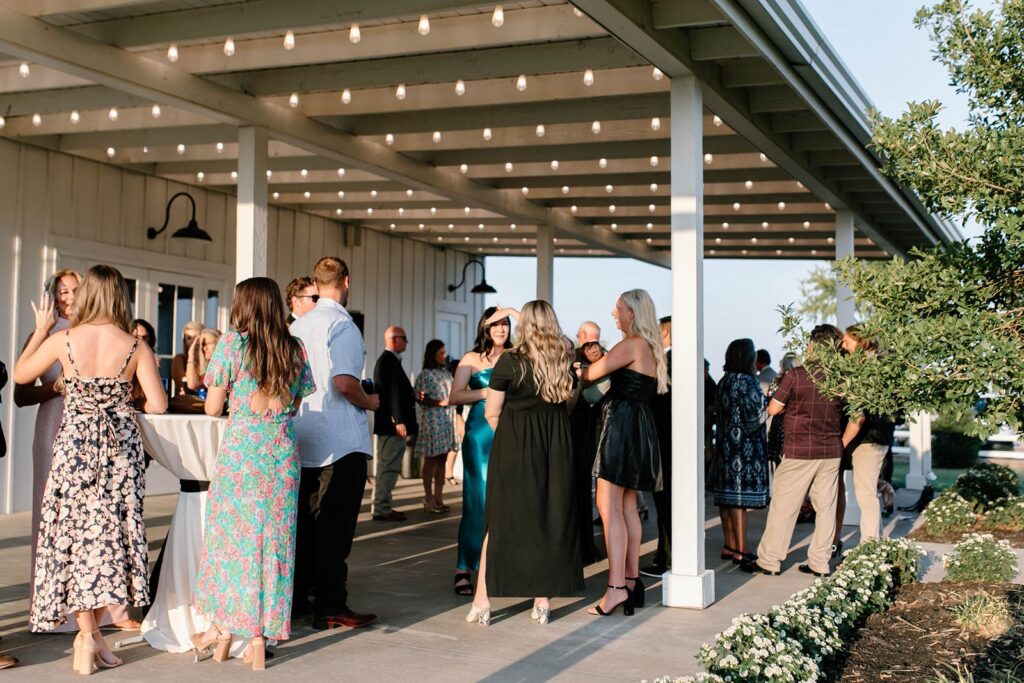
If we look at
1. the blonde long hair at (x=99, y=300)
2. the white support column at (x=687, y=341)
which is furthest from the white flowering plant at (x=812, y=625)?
the blonde long hair at (x=99, y=300)

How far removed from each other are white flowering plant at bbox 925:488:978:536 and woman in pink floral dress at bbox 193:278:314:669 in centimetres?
549

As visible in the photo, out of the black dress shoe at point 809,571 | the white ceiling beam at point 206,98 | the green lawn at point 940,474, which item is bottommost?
the green lawn at point 940,474

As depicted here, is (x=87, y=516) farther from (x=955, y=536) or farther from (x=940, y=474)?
(x=940, y=474)

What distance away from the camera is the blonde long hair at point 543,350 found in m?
5.19

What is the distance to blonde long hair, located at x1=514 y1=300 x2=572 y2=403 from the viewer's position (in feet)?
17.0

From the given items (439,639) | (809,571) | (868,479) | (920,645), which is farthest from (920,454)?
(439,639)

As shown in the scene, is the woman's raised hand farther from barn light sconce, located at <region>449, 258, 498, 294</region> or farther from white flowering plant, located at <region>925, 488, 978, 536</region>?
barn light sconce, located at <region>449, 258, 498, 294</region>

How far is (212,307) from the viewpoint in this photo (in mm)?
11164

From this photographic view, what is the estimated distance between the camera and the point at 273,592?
4.33m

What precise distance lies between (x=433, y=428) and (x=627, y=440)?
4.10 meters

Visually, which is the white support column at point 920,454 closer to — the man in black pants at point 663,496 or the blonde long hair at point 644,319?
the man in black pants at point 663,496

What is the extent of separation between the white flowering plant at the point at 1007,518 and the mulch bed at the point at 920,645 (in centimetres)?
256

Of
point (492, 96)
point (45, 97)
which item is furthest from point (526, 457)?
point (45, 97)

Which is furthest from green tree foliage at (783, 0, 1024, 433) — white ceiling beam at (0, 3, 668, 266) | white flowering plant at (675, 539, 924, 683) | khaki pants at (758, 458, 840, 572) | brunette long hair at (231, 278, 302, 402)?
white ceiling beam at (0, 3, 668, 266)
